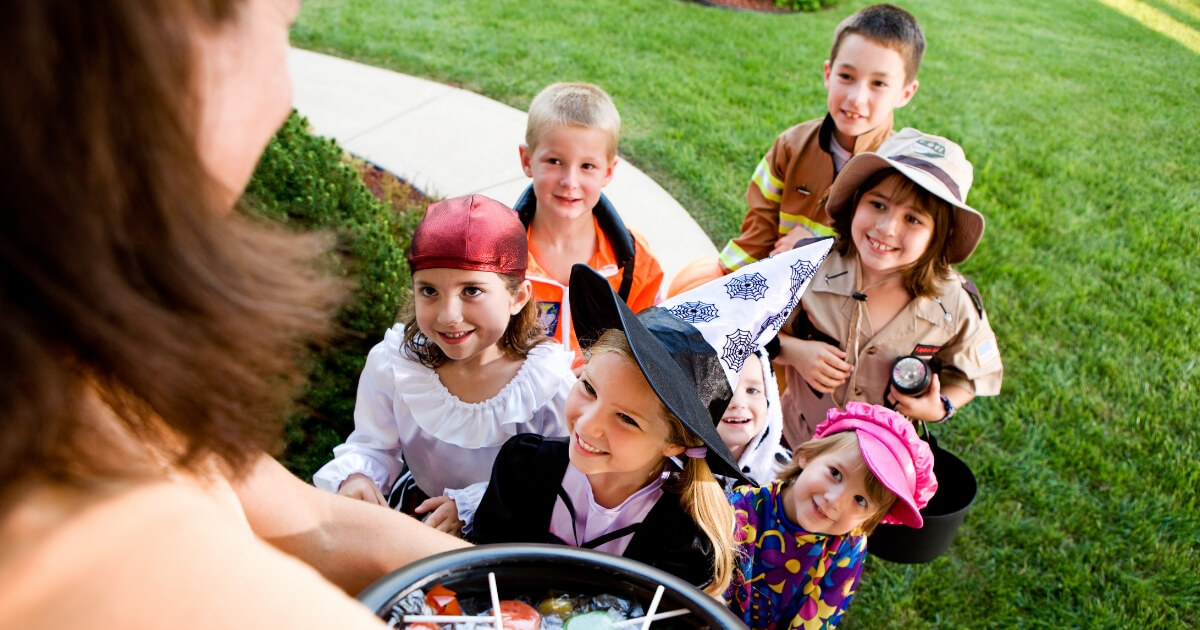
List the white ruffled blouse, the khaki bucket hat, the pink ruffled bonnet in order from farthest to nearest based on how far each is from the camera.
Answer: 1. the khaki bucket hat
2. the white ruffled blouse
3. the pink ruffled bonnet

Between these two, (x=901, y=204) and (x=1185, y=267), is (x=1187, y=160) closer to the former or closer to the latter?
(x=1185, y=267)

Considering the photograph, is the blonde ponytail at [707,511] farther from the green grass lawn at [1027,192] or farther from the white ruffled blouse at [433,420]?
the green grass lawn at [1027,192]

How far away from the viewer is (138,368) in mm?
659

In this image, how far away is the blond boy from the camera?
3156 mm

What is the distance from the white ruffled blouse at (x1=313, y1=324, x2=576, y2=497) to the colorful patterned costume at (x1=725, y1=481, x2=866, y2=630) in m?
0.65

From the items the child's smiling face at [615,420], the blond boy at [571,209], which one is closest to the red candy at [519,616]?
the child's smiling face at [615,420]

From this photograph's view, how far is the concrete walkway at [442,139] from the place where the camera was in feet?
15.9

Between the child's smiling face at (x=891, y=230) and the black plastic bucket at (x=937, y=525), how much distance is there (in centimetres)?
63

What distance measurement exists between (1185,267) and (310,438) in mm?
5095

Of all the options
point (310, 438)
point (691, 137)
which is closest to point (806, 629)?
point (310, 438)

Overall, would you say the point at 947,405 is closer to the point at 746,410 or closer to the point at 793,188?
the point at 746,410

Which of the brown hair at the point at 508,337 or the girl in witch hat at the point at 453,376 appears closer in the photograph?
the girl in witch hat at the point at 453,376

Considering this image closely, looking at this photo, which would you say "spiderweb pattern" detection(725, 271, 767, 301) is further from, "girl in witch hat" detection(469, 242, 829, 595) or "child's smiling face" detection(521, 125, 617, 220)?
"child's smiling face" detection(521, 125, 617, 220)

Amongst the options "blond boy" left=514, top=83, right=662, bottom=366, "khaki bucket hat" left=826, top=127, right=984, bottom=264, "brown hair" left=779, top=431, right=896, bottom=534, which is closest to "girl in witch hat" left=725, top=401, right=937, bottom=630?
"brown hair" left=779, top=431, right=896, bottom=534
